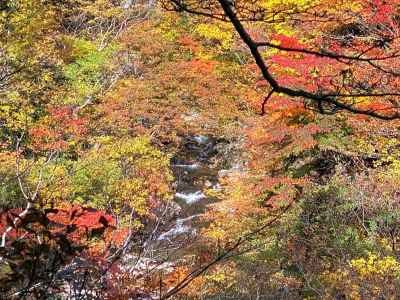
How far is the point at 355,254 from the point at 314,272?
0.73 m

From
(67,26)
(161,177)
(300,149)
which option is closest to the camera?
(300,149)

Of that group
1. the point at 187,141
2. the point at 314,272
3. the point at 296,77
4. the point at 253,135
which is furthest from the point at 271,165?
the point at 187,141

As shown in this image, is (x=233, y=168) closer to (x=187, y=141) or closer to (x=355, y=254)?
(x=187, y=141)

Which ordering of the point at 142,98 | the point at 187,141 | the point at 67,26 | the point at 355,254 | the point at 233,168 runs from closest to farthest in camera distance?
the point at 355,254
the point at 142,98
the point at 233,168
the point at 187,141
the point at 67,26

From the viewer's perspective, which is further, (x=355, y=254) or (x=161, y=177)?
(x=161, y=177)

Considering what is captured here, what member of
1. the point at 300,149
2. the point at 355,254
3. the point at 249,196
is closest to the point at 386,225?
the point at 355,254

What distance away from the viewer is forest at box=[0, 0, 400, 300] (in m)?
2.67

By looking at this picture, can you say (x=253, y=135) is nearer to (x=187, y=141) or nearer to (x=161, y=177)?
(x=161, y=177)

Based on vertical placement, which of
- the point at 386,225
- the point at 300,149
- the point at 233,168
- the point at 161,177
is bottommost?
the point at 233,168

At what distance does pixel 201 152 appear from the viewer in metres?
20.7

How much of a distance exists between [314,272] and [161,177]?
6004 mm

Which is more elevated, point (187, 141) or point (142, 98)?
point (142, 98)

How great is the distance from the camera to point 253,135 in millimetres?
10648

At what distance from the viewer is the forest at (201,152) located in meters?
2.67
